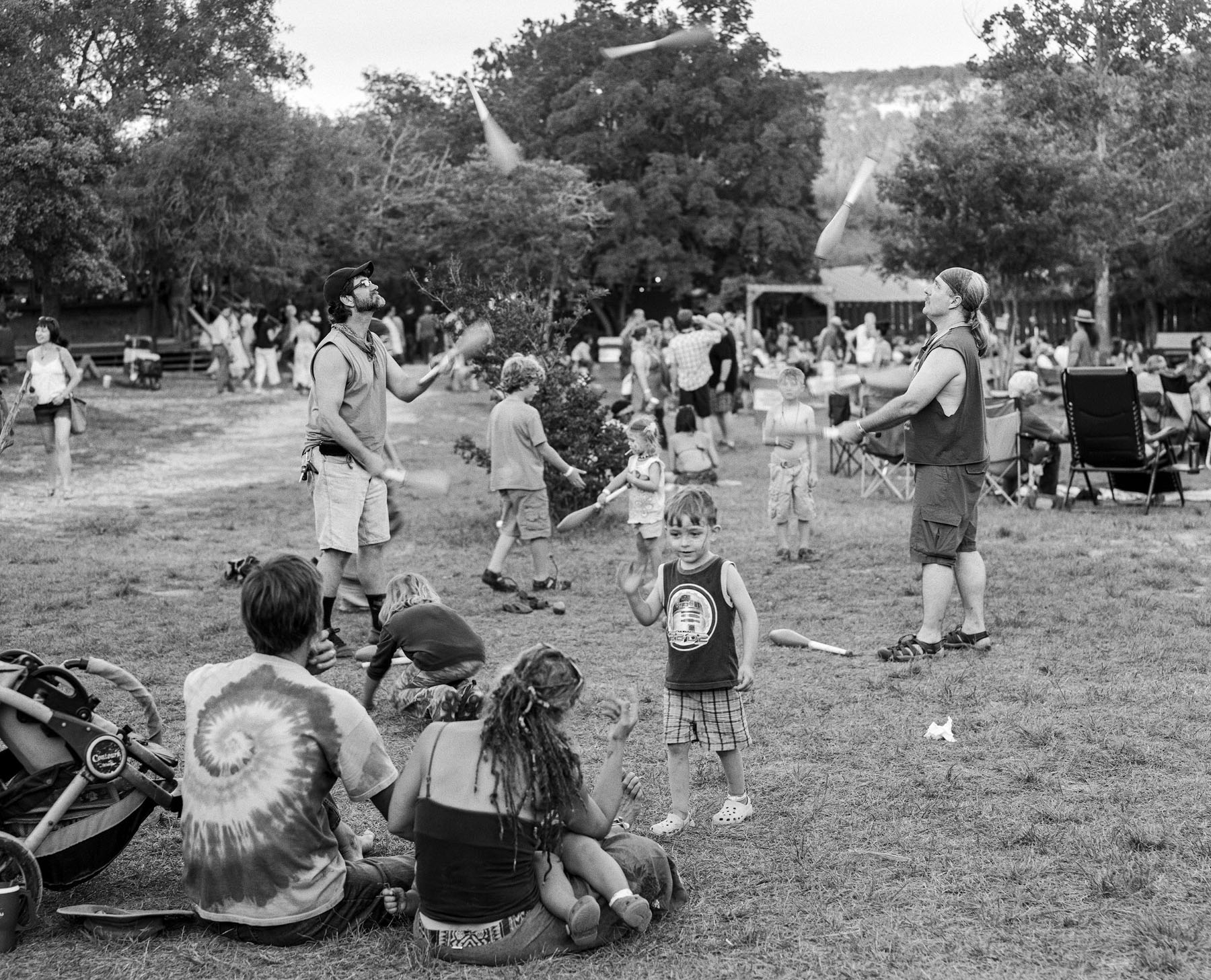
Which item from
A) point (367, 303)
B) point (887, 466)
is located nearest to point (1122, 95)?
point (887, 466)

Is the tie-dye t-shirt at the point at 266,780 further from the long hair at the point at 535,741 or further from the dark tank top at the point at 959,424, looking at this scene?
the dark tank top at the point at 959,424

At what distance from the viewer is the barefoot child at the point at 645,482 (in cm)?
888

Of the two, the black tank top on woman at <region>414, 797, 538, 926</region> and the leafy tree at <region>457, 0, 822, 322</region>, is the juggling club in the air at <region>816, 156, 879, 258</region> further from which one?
the leafy tree at <region>457, 0, 822, 322</region>

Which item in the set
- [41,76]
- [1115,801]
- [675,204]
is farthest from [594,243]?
[1115,801]

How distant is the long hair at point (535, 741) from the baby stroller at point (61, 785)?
105cm

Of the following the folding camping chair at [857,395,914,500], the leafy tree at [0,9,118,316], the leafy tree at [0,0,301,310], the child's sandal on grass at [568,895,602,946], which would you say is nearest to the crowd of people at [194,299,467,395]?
the leafy tree at [0,0,301,310]

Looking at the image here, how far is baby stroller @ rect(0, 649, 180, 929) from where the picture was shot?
3.71 metres

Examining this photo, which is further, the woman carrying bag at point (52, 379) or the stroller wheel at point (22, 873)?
the woman carrying bag at point (52, 379)

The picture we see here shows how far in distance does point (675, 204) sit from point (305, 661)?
4203cm

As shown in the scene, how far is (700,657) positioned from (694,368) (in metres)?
10.7

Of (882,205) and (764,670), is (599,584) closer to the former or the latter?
(764,670)

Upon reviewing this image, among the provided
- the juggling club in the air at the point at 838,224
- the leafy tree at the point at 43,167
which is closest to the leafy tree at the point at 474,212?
the leafy tree at the point at 43,167

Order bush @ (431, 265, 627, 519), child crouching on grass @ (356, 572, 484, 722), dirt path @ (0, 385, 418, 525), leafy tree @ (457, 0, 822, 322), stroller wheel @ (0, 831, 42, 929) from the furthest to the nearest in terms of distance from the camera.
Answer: leafy tree @ (457, 0, 822, 322) → dirt path @ (0, 385, 418, 525) → bush @ (431, 265, 627, 519) → child crouching on grass @ (356, 572, 484, 722) → stroller wheel @ (0, 831, 42, 929)

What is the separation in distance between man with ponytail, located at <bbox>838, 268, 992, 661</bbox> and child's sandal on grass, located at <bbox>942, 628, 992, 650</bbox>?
12 centimetres
